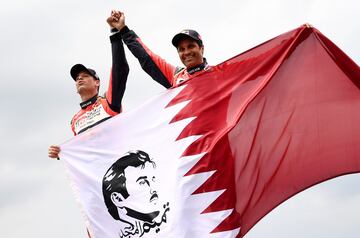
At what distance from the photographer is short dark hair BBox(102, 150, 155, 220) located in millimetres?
8188

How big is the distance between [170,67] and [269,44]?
1912 mm

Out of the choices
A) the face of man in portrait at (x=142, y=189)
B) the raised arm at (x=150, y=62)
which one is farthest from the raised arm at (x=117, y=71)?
the face of man in portrait at (x=142, y=189)

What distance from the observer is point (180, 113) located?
827cm

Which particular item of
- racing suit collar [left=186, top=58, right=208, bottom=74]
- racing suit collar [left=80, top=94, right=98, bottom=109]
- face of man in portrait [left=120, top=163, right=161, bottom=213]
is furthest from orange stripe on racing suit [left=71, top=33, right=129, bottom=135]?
face of man in portrait [left=120, top=163, right=161, bottom=213]

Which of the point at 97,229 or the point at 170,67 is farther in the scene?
the point at 170,67

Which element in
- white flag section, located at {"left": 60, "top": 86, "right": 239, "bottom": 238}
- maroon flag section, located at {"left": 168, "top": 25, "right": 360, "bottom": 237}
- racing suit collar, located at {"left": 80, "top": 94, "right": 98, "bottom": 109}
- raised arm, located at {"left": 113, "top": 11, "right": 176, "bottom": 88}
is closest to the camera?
white flag section, located at {"left": 60, "top": 86, "right": 239, "bottom": 238}

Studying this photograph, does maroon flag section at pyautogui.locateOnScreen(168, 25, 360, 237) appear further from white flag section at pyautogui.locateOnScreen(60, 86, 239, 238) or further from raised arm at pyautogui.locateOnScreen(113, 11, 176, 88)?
raised arm at pyautogui.locateOnScreen(113, 11, 176, 88)

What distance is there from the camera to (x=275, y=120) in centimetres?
852

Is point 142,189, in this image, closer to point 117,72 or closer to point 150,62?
point 117,72

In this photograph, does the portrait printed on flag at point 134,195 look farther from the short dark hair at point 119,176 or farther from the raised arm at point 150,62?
the raised arm at point 150,62

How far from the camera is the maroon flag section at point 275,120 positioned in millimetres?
8109

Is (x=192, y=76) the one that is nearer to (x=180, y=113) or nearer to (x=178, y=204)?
(x=180, y=113)

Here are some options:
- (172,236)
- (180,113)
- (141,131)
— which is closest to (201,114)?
(180,113)

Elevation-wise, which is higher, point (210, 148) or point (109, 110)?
point (109, 110)
